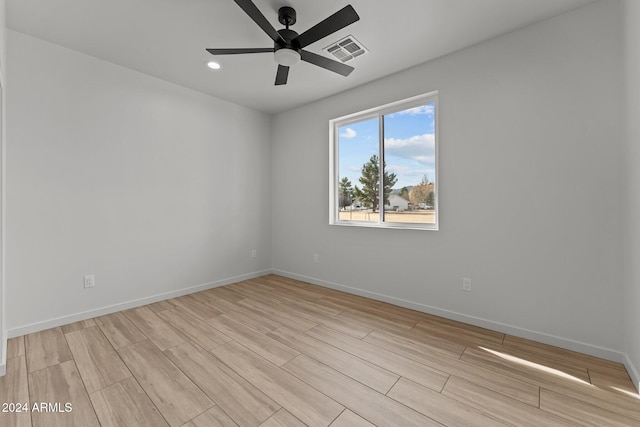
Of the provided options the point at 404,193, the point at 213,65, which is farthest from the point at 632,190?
the point at 213,65

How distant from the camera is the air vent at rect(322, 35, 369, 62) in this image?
2.42 metres

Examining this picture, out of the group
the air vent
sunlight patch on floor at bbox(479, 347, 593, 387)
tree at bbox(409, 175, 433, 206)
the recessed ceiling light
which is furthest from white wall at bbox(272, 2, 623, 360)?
the recessed ceiling light

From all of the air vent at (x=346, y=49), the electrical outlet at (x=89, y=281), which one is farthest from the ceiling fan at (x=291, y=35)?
the electrical outlet at (x=89, y=281)

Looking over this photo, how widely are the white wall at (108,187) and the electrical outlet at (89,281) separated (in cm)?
4

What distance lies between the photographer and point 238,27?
227 cm

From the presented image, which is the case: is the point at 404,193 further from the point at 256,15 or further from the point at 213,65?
the point at 213,65

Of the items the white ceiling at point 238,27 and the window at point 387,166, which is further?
the window at point 387,166

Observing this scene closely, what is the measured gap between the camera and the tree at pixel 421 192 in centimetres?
295

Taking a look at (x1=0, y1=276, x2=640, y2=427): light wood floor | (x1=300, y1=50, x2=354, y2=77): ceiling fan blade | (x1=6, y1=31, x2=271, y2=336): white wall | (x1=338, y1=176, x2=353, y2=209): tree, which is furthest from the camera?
(x1=338, y1=176, x2=353, y2=209): tree

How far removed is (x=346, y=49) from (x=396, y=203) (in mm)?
1715

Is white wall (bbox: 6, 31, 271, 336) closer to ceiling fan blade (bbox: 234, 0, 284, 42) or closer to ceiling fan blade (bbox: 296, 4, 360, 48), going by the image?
ceiling fan blade (bbox: 234, 0, 284, 42)

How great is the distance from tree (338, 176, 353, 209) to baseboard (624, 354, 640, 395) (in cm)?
277

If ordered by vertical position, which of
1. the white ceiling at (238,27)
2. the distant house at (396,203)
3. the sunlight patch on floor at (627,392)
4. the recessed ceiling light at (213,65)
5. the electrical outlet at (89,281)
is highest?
the recessed ceiling light at (213,65)

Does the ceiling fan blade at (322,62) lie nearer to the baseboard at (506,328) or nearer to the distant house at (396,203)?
the distant house at (396,203)
